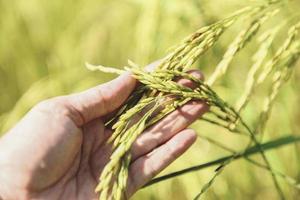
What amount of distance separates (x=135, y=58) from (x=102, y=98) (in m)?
1.19

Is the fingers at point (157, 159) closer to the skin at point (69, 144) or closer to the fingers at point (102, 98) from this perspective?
the skin at point (69, 144)

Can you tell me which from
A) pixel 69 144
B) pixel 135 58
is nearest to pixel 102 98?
pixel 69 144

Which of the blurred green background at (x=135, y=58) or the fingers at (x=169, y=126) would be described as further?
the blurred green background at (x=135, y=58)

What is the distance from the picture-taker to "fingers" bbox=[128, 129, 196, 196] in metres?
1.44

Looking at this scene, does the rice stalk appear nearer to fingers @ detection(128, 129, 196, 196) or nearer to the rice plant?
the rice plant

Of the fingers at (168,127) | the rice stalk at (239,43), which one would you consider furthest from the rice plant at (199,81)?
the fingers at (168,127)

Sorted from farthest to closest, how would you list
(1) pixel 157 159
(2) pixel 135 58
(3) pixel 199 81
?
(2) pixel 135 58 < (1) pixel 157 159 < (3) pixel 199 81

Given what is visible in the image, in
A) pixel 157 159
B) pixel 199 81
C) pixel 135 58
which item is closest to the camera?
pixel 199 81

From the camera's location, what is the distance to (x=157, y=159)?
1440 millimetres

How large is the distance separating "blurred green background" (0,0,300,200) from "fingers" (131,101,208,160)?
1.34ft

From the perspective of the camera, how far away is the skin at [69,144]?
1443mm

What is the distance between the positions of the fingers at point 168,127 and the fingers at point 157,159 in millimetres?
22

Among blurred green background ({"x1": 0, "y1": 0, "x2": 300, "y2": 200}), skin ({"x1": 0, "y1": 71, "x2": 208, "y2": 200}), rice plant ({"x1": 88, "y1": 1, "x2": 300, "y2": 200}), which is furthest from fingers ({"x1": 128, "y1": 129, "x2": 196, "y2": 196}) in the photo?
blurred green background ({"x1": 0, "y1": 0, "x2": 300, "y2": 200})

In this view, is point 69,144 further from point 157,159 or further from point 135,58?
point 135,58
